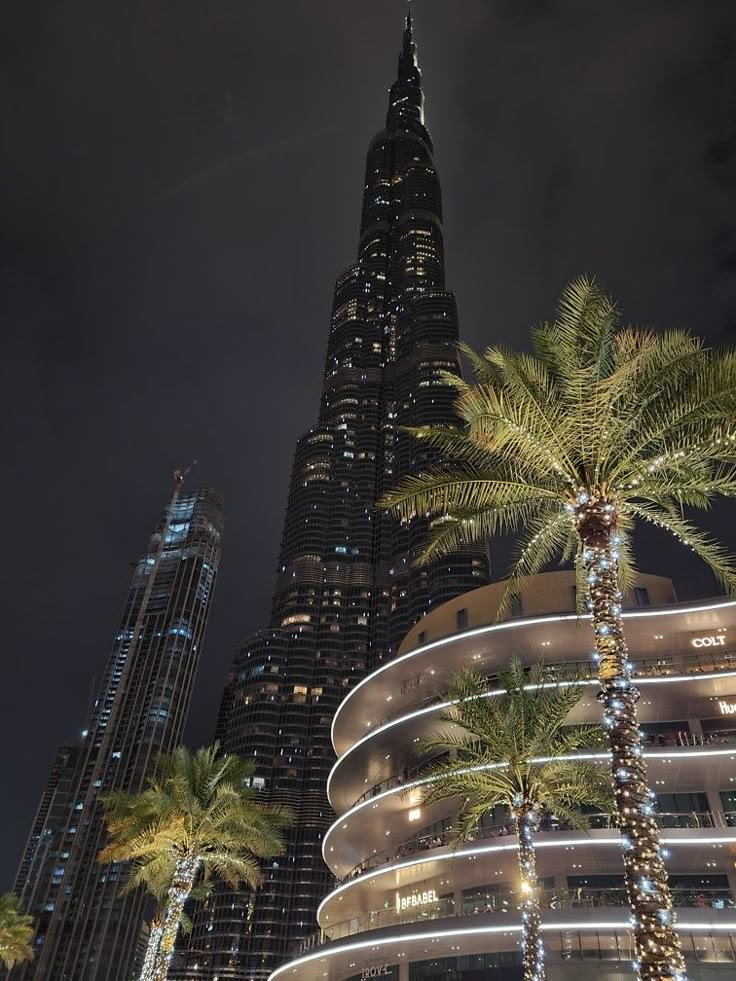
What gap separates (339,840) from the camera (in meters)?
48.5

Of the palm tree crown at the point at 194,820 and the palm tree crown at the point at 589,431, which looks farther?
the palm tree crown at the point at 194,820

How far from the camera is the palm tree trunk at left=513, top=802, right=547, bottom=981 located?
798 inches

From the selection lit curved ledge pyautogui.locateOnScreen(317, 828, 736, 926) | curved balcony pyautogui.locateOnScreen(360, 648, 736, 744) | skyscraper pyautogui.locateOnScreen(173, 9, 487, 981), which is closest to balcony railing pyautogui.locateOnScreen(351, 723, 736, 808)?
curved balcony pyautogui.locateOnScreen(360, 648, 736, 744)

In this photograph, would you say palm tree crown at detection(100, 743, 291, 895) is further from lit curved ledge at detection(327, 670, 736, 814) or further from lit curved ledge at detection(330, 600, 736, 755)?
lit curved ledge at detection(330, 600, 736, 755)

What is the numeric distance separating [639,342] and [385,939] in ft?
105

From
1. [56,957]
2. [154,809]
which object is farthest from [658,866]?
[56,957]

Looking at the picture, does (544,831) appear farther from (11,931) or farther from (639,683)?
(11,931)

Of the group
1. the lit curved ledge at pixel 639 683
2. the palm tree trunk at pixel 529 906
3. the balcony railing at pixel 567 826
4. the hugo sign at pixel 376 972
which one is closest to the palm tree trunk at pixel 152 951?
the balcony railing at pixel 567 826

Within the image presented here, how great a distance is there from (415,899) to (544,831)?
12.9 metres

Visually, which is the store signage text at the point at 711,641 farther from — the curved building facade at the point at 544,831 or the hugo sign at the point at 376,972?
the hugo sign at the point at 376,972

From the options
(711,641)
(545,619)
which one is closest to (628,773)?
(545,619)

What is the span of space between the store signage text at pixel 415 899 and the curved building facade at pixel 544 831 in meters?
0.09

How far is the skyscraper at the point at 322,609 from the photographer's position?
124 meters

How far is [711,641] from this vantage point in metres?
38.0
